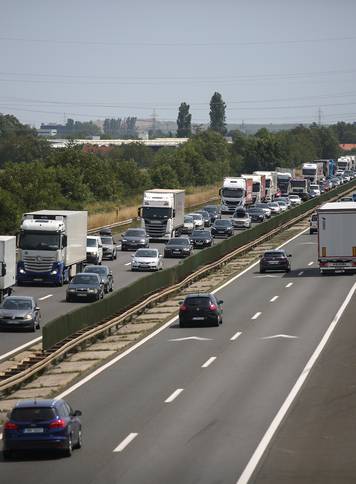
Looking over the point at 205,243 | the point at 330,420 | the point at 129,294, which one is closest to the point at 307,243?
the point at 205,243

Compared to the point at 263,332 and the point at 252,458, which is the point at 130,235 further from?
the point at 252,458

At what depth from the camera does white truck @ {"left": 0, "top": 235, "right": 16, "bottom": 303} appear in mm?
59312

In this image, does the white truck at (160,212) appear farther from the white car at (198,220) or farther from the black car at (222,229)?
the white car at (198,220)

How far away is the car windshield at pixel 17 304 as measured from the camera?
2092 inches

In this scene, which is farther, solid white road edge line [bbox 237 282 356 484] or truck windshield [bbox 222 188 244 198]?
truck windshield [bbox 222 188 244 198]

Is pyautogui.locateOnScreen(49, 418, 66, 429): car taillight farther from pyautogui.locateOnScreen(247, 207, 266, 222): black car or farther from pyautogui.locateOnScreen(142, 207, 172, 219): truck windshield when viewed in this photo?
pyautogui.locateOnScreen(247, 207, 266, 222): black car

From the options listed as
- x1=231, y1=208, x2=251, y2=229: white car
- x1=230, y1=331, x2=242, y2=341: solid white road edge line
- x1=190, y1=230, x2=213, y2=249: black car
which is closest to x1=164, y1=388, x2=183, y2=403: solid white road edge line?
x1=230, y1=331, x2=242, y2=341: solid white road edge line

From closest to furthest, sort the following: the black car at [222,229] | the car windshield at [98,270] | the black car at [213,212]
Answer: the car windshield at [98,270]
the black car at [222,229]
the black car at [213,212]

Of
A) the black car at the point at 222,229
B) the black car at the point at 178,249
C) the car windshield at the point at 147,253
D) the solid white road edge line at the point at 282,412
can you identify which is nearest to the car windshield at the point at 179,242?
the black car at the point at 178,249

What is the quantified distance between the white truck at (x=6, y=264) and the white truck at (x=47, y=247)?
7.09 m

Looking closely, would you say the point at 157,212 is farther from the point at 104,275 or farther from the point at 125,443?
the point at 125,443

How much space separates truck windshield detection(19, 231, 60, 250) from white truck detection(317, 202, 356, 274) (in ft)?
46.8

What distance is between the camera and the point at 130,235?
94.1 m

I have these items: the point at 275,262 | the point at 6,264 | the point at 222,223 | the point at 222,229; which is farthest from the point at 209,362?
the point at 222,223
